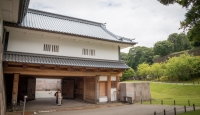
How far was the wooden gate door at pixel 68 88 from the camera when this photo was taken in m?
18.7

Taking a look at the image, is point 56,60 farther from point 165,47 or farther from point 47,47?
point 165,47

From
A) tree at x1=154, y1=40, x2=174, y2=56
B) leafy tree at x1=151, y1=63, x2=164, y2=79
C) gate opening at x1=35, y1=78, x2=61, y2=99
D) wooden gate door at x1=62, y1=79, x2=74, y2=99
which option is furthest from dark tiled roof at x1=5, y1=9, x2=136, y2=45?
tree at x1=154, y1=40, x2=174, y2=56

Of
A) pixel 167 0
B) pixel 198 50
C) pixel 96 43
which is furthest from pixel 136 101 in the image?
pixel 198 50

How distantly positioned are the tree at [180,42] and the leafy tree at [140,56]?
1156cm

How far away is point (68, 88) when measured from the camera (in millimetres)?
18922

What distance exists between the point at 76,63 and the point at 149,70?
135 feet

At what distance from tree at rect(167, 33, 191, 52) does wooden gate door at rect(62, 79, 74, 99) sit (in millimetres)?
64315

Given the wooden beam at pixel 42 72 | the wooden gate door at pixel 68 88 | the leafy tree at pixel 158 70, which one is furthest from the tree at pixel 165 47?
the wooden beam at pixel 42 72

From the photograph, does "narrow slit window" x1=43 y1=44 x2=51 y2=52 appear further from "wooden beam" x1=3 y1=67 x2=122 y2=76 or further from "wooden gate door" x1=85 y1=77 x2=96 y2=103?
"wooden gate door" x1=85 y1=77 x2=96 y2=103

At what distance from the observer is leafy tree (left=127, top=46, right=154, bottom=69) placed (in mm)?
69062

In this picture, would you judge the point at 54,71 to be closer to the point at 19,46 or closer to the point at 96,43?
the point at 19,46

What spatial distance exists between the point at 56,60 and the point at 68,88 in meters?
7.58

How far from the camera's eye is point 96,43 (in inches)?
606

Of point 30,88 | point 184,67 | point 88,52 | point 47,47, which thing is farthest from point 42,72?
point 184,67
